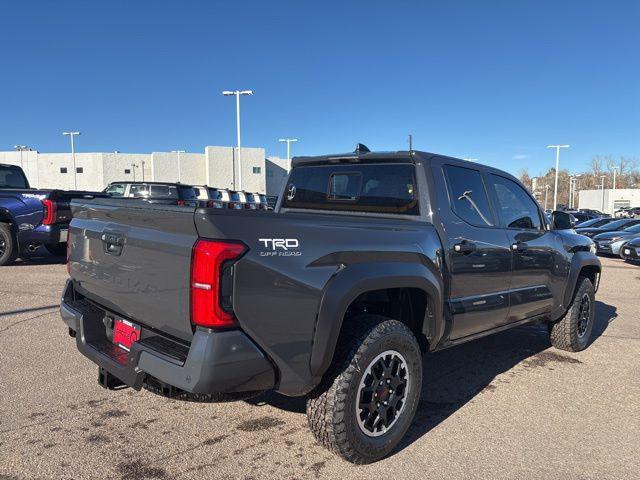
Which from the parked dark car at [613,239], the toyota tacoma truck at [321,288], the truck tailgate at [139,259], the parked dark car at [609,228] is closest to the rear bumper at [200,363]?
the toyota tacoma truck at [321,288]

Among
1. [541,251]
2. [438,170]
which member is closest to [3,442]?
[438,170]

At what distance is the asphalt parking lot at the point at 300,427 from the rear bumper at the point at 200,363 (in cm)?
A: 66

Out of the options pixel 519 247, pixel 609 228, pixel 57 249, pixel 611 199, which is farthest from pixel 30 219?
pixel 611 199

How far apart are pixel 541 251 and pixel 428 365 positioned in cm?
153

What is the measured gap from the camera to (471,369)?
487cm

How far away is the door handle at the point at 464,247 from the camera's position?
3.64 m

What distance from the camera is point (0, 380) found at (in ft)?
13.4

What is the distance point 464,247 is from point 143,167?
59263 mm

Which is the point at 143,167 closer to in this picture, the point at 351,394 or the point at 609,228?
the point at 609,228

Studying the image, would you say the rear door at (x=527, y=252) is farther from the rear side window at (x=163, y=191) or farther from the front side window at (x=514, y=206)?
the rear side window at (x=163, y=191)

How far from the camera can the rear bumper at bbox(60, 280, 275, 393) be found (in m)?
2.34

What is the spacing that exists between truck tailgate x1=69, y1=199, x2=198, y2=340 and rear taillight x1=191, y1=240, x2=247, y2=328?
7cm

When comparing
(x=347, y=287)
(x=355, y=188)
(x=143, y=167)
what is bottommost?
(x=347, y=287)

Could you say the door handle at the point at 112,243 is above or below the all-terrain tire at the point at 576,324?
above
